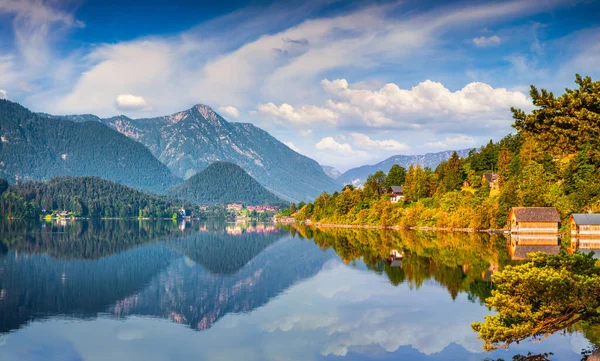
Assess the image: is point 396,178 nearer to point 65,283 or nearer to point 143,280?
point 143,280

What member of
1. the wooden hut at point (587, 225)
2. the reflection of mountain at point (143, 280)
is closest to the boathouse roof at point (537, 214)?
the wooden hut at point (587, 225)

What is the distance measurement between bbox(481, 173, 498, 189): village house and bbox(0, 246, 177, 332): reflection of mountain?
70.2 meters

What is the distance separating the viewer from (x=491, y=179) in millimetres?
109188

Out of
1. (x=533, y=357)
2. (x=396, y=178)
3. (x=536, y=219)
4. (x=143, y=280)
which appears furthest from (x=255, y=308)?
(x=396, y=178)

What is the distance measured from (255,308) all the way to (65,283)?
16050 millimetres

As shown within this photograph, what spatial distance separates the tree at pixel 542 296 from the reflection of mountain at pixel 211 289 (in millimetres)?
14605

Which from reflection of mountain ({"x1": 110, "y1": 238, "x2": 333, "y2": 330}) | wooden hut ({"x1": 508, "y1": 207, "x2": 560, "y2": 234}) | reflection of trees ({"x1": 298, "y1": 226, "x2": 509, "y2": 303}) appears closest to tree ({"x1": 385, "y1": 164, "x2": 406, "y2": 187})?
wooden hut ({"x1": 508, "y1": 207, "x2": 560, "y2": 234})

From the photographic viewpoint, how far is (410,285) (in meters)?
36.8

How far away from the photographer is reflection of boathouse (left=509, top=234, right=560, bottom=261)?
49.9m

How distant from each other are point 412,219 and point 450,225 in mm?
12504

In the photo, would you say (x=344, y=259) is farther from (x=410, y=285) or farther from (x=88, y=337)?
(x=88, y=337)

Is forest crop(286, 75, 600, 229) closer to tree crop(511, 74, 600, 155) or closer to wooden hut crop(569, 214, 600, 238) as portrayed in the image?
tree crop(511, 74, 600, 155)

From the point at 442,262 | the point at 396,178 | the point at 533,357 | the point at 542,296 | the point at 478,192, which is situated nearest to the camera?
the point at 542,296

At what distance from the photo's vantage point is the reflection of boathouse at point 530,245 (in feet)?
164
